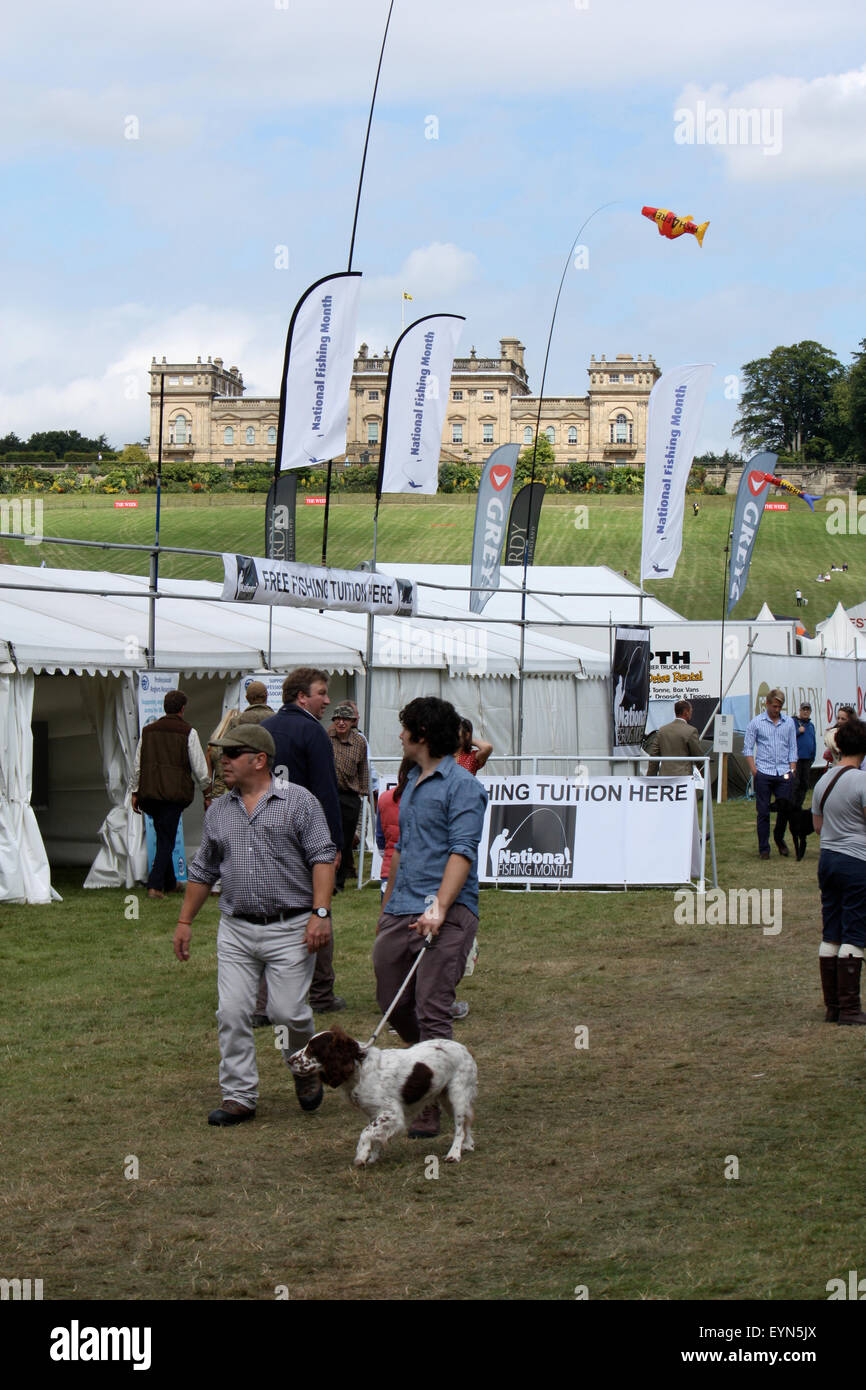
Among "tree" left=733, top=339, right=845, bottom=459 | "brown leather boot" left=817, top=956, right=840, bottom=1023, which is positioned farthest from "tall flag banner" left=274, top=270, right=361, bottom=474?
"tree" left=733, top=339, right=845, bottom=459

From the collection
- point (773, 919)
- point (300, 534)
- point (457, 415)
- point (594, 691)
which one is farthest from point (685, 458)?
point (457, 415)

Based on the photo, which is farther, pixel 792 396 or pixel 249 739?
pixel 792 396

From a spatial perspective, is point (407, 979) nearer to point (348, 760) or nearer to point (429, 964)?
point (429, 964)

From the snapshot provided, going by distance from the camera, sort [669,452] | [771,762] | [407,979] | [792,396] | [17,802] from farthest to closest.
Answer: [792,396], [669,452], [771,762], [17,802], [407,979]

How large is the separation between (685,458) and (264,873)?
14.2 metres

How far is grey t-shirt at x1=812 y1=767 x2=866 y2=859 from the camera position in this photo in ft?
25.8

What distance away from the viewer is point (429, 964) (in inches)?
233

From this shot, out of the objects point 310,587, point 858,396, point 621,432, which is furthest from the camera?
point 621,432

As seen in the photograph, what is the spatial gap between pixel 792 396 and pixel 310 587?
393 ft

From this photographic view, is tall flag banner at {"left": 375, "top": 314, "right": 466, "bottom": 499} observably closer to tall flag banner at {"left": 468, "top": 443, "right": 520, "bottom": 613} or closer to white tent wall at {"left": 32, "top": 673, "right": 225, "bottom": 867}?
white tent wall at {"left": 32, "top": 673, "right": 225, "bottom": 867}

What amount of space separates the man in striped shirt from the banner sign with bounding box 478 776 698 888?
2452 mm

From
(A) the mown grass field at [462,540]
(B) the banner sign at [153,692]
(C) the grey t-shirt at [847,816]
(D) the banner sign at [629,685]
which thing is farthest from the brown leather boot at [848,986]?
(A) the mown grass field at [462,540]

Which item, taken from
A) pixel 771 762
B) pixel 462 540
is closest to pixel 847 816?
pixel 771 762
